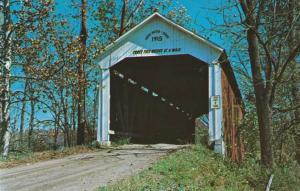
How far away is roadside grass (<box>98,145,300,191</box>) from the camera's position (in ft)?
28.8

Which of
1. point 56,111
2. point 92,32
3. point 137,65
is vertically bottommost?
point 56,111

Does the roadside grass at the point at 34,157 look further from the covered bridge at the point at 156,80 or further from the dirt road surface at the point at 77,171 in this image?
the covered bridge at the point at 156,80

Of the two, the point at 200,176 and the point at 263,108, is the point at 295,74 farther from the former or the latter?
the point at 200,176

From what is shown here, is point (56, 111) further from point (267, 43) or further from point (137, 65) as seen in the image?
point (267, 43)

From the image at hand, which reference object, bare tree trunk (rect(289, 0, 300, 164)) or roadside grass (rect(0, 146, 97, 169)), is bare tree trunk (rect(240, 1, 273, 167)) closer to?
bare tree trunk (rect(289, 0, 300, 164))

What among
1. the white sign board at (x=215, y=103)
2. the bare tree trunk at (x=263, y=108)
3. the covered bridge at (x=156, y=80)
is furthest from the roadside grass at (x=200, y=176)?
the covered bridge at (x=156, y=80)

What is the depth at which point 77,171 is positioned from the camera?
1078 cm

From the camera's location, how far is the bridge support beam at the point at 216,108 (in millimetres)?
16625

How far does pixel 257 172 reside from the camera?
15.8 meters

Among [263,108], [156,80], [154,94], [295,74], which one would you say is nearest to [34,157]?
[263,108]

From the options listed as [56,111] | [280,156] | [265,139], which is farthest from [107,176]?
[56,111]

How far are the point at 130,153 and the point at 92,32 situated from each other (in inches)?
590

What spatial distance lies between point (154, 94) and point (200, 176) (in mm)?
15388

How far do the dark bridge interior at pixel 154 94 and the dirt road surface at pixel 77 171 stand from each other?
5.20 meters
